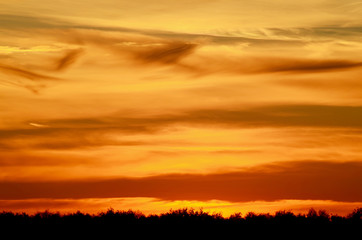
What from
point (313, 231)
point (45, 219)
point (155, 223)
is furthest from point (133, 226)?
point (313, 231)

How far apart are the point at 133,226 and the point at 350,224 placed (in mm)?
15000

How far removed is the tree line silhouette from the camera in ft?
253

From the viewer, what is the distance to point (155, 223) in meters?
77.1

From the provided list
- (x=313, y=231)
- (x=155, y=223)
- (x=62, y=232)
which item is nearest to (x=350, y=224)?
(x=313, y=231)

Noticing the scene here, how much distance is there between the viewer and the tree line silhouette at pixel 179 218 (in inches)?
3039

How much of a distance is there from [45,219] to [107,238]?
5531mm

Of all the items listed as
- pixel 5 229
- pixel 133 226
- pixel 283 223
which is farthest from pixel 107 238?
pixel 283 223

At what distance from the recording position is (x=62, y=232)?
249ft

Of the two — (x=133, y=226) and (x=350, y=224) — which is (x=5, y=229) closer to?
(x=133, y=226)

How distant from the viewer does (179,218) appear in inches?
3056

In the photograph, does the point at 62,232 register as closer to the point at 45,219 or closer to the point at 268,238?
the point at 45,219

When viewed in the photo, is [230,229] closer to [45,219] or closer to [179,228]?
[179,228]

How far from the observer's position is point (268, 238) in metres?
75.4

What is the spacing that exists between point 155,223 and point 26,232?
8862 millimetres
